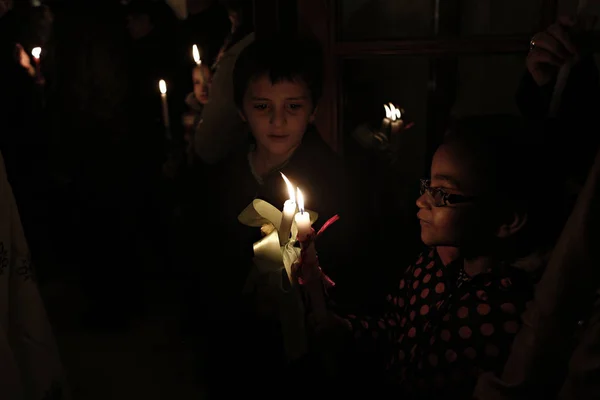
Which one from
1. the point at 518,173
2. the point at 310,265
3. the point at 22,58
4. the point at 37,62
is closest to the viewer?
the point at 518,173

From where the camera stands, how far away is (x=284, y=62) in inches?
56.3

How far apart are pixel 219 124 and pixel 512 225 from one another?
1.04 meters

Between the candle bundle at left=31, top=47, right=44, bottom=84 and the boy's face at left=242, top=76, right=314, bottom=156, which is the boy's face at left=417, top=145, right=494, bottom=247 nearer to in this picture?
the boy's face at left=242, top=76, right=314, bottom=156

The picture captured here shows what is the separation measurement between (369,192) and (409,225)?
15cm

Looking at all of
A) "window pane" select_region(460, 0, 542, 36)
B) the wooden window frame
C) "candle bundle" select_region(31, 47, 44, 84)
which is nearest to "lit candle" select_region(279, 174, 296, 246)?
the wooden window frame

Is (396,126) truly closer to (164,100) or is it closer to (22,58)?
(164,100)

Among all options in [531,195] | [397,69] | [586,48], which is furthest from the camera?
[397,69]

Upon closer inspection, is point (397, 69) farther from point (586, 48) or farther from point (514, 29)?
point (586, 48)

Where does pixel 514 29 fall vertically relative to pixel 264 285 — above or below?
above

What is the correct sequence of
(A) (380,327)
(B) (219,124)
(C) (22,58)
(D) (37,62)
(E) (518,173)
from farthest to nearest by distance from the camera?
(C) (22,58)
(D) (37,62)
(B) (219,124)
(A) (380,327)
(E) (518,173)

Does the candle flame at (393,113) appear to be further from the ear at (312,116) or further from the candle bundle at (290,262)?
the candle bundle at (290,262)

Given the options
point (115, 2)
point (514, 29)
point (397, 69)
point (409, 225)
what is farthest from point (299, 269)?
point (115, 2)

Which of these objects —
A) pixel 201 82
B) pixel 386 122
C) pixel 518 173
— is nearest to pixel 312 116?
pixel 386 122

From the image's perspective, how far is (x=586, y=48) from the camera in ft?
3.48
